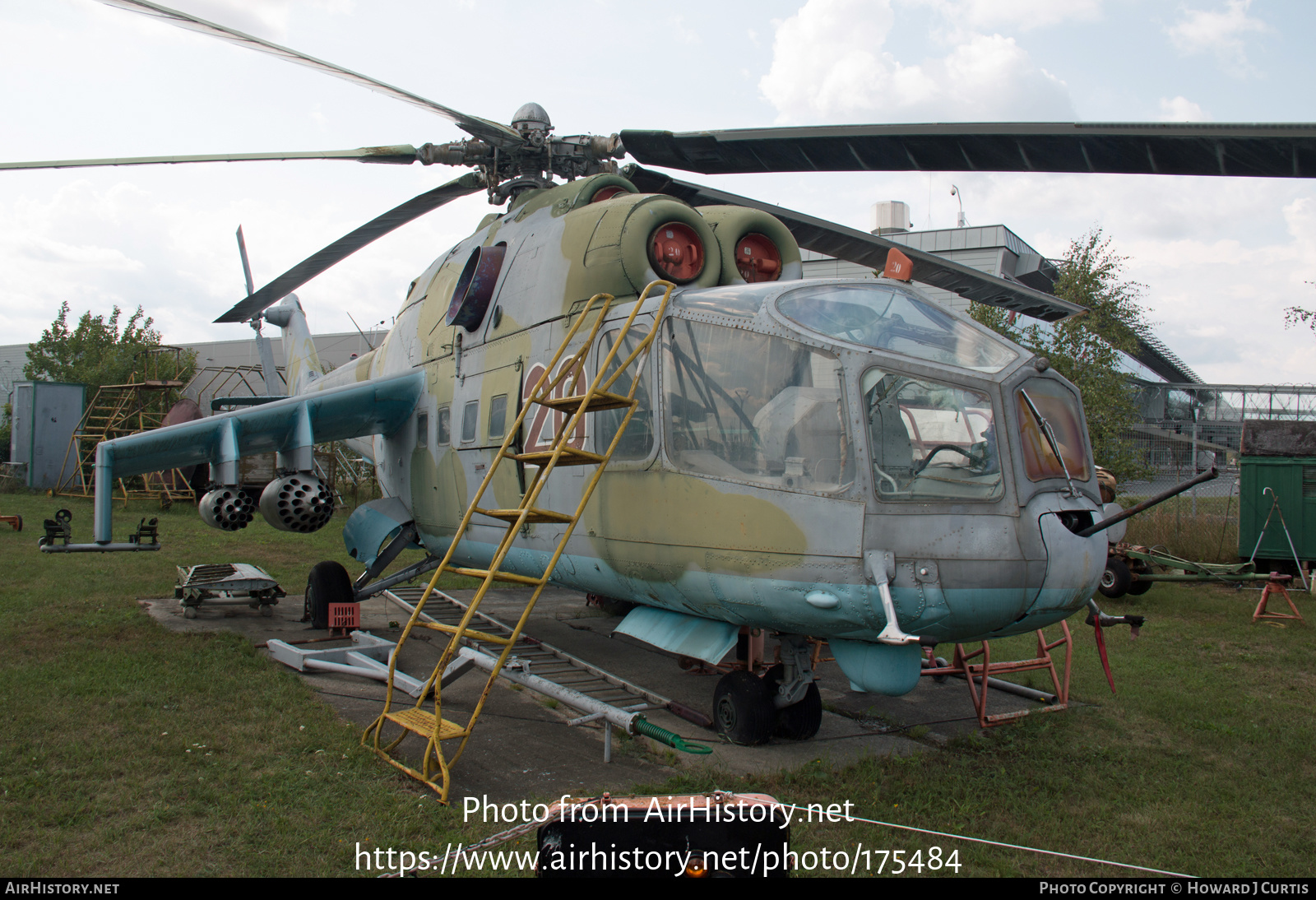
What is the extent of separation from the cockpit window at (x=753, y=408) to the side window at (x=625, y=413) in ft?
0.61

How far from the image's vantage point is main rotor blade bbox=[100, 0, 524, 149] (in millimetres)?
5336

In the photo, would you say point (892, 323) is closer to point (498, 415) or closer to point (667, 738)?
point (667, 738)

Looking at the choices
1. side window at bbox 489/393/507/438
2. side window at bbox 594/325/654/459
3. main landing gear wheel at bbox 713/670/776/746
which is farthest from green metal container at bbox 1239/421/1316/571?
side window at bbox 489/393/507/438

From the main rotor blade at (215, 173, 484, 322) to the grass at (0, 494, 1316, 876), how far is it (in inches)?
178

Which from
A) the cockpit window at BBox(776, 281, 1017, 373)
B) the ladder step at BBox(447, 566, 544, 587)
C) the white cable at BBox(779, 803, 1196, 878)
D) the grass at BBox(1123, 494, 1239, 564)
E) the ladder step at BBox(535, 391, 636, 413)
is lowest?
the white cable at BBox(779, 803, 1196, 878)

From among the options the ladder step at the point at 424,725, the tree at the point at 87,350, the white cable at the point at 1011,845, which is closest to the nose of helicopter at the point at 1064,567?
the white cable at the point at 1011,845

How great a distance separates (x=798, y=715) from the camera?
6.17 metres

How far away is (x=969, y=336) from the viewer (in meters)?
5.28

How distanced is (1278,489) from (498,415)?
13.7 m

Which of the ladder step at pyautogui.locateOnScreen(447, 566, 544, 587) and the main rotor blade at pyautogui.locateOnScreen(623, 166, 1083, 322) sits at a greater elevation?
the main rotor blade at pyautogui.locateOnScreen(623, 166, 1083, 322)

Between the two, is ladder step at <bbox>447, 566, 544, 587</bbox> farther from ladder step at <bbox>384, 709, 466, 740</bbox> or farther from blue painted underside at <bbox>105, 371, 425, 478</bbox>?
blue painted underside at <bbox>105, 371, 425, 478</bbox>

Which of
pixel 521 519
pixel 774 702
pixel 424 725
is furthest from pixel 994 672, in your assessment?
pixel 424 725

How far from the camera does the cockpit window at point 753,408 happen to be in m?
4.95

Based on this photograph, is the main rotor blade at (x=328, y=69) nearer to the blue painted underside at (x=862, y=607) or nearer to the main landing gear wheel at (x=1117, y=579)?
the blue painted underside at (x=862, y=607)
